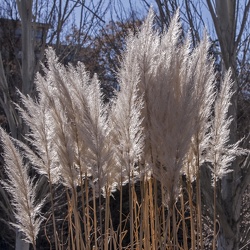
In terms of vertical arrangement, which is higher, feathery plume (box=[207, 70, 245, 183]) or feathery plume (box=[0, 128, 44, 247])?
feathery plume (box=[207, 70, 245, 183])

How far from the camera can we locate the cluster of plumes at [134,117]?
7.63ft

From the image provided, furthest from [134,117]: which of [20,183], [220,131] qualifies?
[20,183]

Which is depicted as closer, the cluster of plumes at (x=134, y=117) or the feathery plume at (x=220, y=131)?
the cluster of plumes at (x=134, y=117)

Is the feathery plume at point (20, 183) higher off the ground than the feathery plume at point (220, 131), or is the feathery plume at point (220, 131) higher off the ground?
the feathery plume at point (220, 131)

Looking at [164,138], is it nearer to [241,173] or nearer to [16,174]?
[16,174]

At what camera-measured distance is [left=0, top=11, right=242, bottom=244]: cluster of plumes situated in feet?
7.63

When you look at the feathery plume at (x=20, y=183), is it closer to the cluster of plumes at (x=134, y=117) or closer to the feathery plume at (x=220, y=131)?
the cluster of plumes at (x=134, y=117)

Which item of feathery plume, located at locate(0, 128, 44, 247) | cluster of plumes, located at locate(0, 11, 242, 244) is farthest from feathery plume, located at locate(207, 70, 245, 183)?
feathery plume, located at locate(0, 128, 44, 247)

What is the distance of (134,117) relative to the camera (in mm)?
2357

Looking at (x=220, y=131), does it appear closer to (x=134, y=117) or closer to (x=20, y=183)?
(x=134, y=117)

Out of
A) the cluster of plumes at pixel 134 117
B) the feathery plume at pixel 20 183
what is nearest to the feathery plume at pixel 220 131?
the cluster of plumes at pixel 134 117

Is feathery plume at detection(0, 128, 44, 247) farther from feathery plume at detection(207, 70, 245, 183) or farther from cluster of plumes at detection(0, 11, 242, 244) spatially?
feathery plume at detection(207, 70, 245, 183)

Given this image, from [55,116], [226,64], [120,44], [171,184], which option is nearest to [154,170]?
[171,184]

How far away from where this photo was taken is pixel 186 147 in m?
2.30
